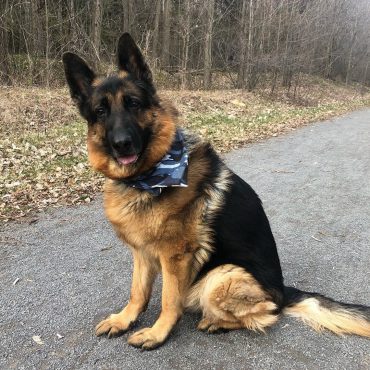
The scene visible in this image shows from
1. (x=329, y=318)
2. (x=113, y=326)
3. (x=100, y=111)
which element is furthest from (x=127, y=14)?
(x=329, y=318)

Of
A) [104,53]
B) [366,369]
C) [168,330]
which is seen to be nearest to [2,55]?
[104,53]

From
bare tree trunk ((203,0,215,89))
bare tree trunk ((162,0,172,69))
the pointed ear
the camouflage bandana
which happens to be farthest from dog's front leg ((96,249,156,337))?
bare tree trunk ((162,0,172,69))

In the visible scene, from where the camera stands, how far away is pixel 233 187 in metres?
3.06

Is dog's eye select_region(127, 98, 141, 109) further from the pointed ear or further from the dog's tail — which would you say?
the dog's tail

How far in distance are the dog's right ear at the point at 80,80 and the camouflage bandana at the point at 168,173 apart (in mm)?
637

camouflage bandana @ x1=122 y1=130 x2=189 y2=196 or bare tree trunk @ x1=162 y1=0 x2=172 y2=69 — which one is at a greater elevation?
bare tree trunk @ x1=162 y1=0 x2=172 y2=69

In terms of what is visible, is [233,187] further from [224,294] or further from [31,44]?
[31,44]

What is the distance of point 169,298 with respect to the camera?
2850 millimetres

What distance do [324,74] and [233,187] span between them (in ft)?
116

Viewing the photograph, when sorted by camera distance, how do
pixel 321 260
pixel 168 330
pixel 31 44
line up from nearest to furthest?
pixel 168 330 → pixel 321 260 → pixel 31 44

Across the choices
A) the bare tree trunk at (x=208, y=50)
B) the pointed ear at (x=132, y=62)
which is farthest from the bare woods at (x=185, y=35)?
the pointed ear at (x=132, y=62)

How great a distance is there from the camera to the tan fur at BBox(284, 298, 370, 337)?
9.41 feet

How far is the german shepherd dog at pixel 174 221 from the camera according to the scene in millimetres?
2797

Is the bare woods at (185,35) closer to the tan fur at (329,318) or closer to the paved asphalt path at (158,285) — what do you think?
the paved asphalt path at (158,285)
